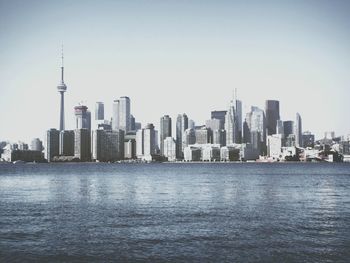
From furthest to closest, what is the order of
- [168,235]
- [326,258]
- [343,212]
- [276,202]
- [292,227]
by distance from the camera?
[276,202], [343,212], [292,227], [168,235], [326,258]

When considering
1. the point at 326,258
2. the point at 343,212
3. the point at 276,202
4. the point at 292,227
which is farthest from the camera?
the point at 276,202

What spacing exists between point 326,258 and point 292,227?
13.3 metres

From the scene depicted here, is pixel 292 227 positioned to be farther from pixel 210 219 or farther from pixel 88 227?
pixel 88 227

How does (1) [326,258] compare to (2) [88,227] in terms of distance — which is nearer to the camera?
(1) [326,258]

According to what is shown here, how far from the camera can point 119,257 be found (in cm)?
3697

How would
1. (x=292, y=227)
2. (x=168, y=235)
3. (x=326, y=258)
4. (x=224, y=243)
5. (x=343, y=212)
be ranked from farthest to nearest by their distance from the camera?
(x=343, y=212) < (x=292, y=227) < (x=168, y=235) < (x=224, y=243) < (x=326, y=258)

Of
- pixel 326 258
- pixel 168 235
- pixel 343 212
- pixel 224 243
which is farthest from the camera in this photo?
pixel 343 212

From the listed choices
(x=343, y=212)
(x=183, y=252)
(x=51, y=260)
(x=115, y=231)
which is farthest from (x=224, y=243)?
(x=343, y=212)

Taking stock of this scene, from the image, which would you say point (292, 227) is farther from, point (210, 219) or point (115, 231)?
point (115, 231)

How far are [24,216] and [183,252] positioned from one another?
94.3 feet

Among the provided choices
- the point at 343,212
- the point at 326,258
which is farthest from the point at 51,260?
the point at 343,212

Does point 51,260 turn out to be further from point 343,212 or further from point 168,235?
point 343,212

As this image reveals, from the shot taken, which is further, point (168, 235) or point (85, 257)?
point (168, 235)

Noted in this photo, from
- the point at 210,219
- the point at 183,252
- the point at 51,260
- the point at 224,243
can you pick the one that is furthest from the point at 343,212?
the point at 51,260
